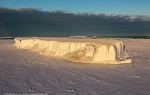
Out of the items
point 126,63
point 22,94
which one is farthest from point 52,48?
point 22,94

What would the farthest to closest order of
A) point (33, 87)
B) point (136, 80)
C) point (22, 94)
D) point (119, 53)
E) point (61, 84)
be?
1. point (119, 53)
2. point (136, 80)
3. point (61, 84)
4. point (33, 87)
5. point (22, 94)

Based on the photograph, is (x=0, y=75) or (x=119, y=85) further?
(x=0, y=75)

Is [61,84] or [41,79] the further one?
[41,79]

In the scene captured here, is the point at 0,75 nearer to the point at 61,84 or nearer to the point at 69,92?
the point at 61,84

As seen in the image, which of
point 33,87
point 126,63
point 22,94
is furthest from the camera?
point 126,63

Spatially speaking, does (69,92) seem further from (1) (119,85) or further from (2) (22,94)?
(1) (119,85)

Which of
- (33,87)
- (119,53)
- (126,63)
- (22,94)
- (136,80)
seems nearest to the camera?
(22,94)

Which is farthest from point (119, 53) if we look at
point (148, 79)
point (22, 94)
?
point (22, 94)

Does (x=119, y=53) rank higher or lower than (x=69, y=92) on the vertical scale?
higher

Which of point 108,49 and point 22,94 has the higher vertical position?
point 108,49
